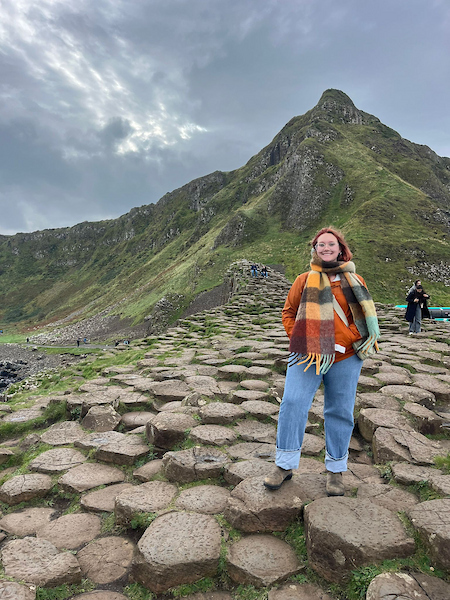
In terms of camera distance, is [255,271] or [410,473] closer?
[410,473]

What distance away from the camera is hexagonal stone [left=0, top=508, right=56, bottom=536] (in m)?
3.00

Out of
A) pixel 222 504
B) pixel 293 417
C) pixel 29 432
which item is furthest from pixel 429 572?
pixel 29 432

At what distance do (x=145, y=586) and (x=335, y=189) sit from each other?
64.7 m

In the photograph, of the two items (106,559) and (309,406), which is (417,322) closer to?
(309,406)

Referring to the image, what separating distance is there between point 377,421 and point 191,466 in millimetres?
2574

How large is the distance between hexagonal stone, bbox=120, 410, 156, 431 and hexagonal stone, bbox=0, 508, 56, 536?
1.85 metres

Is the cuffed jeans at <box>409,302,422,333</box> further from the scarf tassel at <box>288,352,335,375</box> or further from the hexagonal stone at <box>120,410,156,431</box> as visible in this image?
the scarf tassel at <box>288,352,335,375</box>

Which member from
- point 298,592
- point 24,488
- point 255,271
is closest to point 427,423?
point 298,592

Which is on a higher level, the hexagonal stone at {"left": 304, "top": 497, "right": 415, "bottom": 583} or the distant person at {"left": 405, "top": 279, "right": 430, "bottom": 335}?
the distant person at {"left": 405, "top": 279, "right": 430, "bottom": 335}

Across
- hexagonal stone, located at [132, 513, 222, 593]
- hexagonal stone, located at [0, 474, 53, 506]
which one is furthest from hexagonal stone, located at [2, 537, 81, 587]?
hexagonal stone, located at [0, 474, 53, 506]

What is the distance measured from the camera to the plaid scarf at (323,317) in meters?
2.96

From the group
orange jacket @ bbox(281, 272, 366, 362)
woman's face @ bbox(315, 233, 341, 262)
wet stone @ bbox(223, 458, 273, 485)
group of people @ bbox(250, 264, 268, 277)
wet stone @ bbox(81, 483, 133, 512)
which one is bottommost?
wet stone @ bbox(81, 483, 133, 512)

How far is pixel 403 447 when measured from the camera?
3820mm

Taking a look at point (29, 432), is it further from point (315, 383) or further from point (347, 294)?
point (347, 294)
